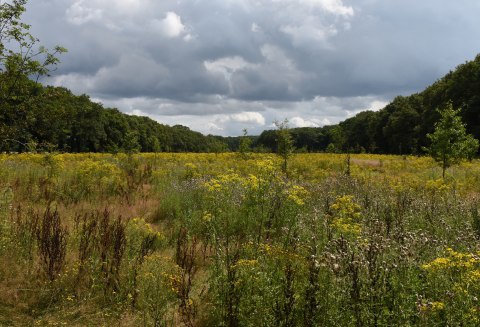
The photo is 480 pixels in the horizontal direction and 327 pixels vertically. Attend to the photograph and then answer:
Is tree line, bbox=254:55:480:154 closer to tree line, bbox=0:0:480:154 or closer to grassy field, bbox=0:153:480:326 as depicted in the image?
tree line, bbox=0:0:480:154

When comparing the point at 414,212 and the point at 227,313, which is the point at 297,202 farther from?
the point at 227,313

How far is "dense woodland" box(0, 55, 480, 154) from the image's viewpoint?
5578 mm

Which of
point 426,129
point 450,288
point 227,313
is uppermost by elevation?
point 426,129

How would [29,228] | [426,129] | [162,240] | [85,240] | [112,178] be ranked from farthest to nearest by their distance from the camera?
[426,129] < [112,178] < [162,240] < [29,228] < [85,240]

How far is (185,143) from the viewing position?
445 feet

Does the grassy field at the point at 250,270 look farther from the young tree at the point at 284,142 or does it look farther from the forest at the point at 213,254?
the young tree at the point at 284,142

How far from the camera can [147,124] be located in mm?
108375

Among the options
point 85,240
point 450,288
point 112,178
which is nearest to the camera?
point 450,288

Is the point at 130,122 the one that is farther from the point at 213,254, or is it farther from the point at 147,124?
the point at 213,254

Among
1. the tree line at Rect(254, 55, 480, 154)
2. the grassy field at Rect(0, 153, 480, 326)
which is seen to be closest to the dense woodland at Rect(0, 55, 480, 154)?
the tree line at Rect(254, 55, 480, 154)

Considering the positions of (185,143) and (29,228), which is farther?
(185,143)

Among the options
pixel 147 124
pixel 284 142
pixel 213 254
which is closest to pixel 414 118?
pixel 284 142

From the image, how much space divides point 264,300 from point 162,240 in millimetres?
3358

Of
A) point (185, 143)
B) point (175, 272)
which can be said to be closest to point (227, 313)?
point (175, 272)
